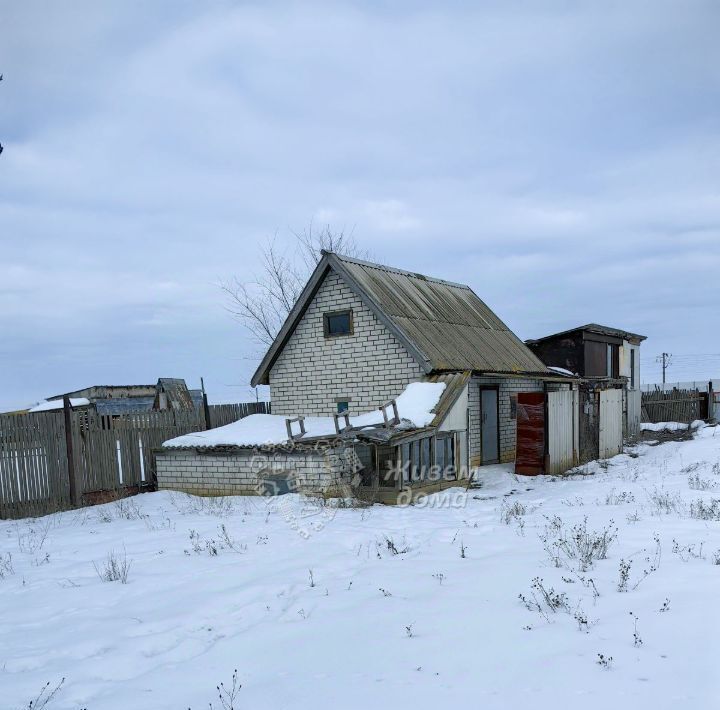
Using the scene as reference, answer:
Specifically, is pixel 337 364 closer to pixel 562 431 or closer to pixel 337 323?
pixel 337 323

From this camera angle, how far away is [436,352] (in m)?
14.9

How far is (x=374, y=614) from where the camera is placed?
16.5 feet

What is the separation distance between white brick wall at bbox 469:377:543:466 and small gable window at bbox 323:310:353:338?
134 inches

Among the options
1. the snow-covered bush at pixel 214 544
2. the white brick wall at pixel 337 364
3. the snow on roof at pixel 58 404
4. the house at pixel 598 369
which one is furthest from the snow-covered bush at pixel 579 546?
the snow on roof at pixel 58 404

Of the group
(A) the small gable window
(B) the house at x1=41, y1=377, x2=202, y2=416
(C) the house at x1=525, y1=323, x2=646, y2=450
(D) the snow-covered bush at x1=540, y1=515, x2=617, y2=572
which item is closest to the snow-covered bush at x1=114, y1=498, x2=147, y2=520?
(A) the small gable window

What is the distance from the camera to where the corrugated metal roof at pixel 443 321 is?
15281 millimetres

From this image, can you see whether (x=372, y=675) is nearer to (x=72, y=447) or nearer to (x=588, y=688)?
(x=588, y=688)

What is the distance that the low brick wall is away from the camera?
12484 millimetres

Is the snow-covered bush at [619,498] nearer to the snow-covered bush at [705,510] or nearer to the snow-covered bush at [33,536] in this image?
the snow-covered bush at [705,510]

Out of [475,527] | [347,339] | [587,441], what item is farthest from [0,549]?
[587,441]

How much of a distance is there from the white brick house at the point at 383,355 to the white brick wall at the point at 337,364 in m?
0.03

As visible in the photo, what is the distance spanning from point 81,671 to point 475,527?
560 centimetres

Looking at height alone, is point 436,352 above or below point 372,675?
above

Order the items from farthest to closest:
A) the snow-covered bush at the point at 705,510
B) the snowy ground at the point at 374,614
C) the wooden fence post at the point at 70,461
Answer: the wooden fence post at the point at 70,461 → the snow-covered bush at the point at 705,510 → the snowy ground at the point at 374,614
